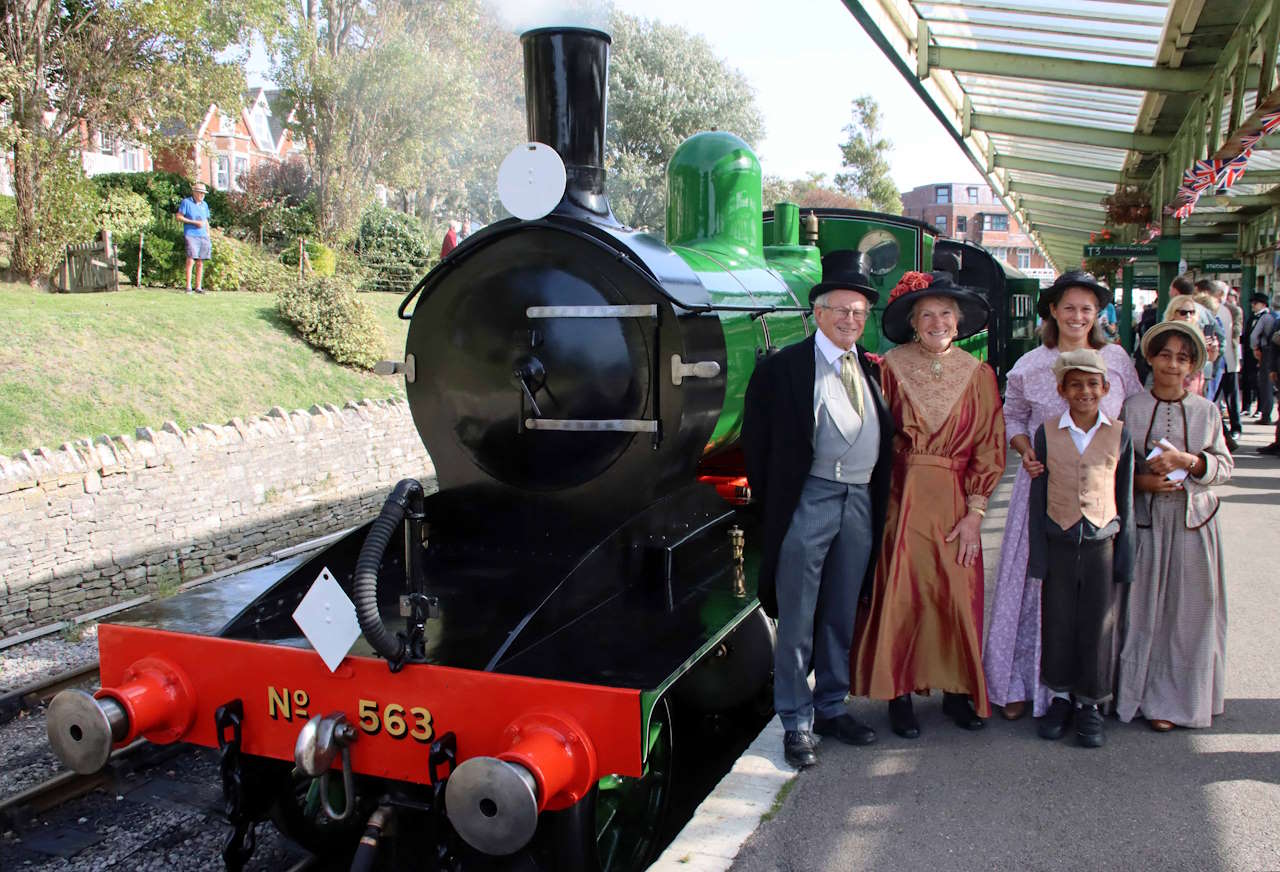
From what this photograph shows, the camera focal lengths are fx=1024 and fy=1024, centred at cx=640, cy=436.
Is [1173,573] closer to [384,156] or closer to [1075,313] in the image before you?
[1075,313]

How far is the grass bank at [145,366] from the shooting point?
9359 millimetres

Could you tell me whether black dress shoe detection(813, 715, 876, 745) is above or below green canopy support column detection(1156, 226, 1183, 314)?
below

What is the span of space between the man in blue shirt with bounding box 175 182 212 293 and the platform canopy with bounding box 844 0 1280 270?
10841mm

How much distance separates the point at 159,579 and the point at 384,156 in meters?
18.7

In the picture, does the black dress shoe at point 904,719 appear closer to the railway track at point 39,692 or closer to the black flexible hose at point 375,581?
the black flexible hose at point 375,581

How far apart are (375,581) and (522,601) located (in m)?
0.72

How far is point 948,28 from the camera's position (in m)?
7.18

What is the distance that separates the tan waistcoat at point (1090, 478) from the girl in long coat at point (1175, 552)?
196 millimetres

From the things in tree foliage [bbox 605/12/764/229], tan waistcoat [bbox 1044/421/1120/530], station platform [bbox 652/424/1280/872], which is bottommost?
station platform [bbox 652/424/1280/872]

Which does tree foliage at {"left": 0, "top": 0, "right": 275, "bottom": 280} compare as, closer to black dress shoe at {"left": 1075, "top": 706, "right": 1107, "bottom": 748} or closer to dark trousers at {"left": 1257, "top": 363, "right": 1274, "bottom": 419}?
black dress shoe at {"left": 1075, "top": 706, "right": 1107, "bottom": 748}

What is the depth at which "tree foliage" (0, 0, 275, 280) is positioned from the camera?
553 inches

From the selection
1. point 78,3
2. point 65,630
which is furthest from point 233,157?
point 65,630

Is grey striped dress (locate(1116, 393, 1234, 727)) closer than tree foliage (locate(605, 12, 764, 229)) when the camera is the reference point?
Yes

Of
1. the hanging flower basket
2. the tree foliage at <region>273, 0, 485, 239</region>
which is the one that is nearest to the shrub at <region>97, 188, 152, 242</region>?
the tree foliage at <region>273, 0, 485, 239</region>
